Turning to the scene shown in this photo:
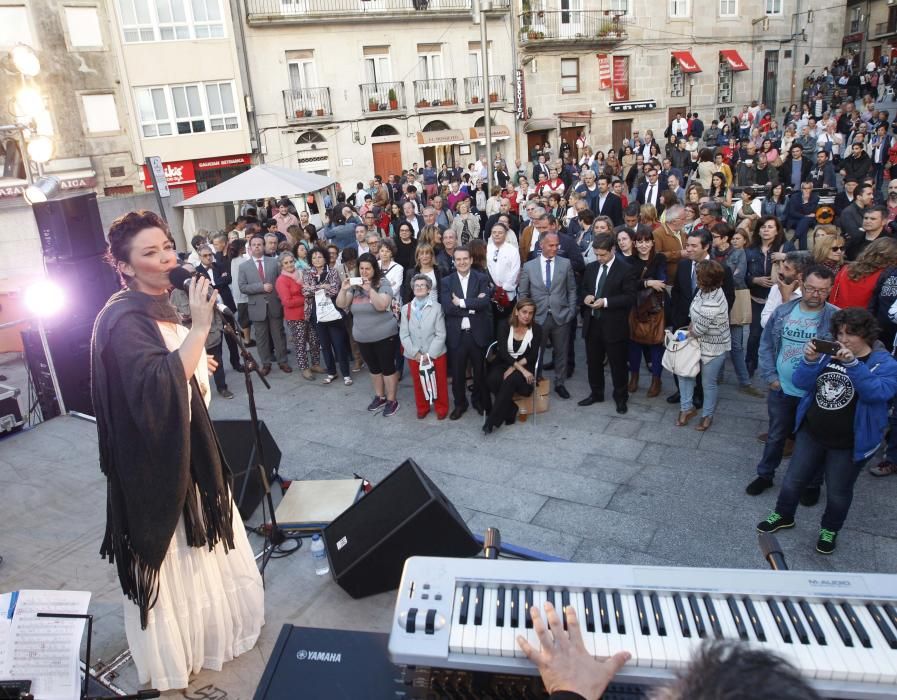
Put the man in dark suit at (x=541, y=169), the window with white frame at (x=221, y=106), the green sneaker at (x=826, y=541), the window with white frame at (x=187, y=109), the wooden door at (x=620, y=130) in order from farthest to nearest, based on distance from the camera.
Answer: the wooden door at (x=620, y=130) < the window with white frame at (x=221, y=106) < the window with white frame at (x=187, y=109) < the man in dark suit at (x=541, y=169) < the green sneaker at (x=826, y=541)

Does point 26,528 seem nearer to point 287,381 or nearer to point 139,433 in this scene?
point 139,433

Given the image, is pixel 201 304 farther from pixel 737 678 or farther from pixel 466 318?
pixel 466 318

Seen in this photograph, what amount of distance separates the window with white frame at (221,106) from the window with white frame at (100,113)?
2963 millimetres

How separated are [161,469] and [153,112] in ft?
73.3

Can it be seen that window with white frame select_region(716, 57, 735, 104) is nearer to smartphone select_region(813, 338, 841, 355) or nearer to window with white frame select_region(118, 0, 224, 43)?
window with white frame select_region(118, 0, 224, 43)

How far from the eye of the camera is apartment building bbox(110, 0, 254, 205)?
68.1 feet

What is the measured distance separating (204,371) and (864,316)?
342 centimetres

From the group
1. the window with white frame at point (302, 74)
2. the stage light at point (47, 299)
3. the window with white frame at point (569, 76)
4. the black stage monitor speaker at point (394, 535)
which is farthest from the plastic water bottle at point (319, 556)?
the window with white frame at point (569, 76)

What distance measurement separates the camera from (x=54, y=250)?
20.7 feet

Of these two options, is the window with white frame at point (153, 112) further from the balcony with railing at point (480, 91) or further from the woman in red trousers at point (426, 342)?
the woman in red trousers at point (426, 342)

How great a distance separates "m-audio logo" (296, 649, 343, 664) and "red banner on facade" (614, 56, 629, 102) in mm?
26708

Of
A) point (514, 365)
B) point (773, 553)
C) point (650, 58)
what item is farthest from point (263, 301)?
point (650, 58)

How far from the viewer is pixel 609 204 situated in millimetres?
9930

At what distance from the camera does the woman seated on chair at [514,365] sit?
585 cm
